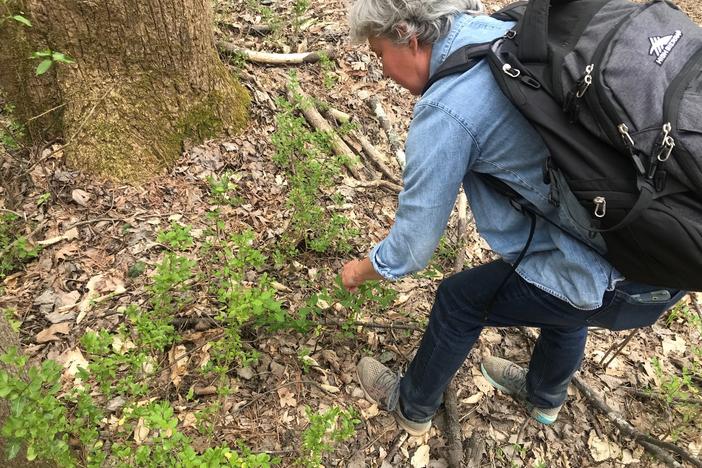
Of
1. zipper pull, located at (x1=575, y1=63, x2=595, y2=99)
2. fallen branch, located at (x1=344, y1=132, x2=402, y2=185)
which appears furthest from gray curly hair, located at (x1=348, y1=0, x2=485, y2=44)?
fallen branch, located at (x1=344, y1=132, x2=402, y2=185)

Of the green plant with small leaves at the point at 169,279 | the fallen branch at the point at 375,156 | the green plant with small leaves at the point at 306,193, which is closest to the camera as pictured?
the green plant with small leaves at the point at 169,279

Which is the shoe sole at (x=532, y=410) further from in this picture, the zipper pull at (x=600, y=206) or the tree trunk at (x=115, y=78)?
the tree trunk at (x=115, y=78)

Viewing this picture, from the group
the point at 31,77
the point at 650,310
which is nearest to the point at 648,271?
the point at 650,310

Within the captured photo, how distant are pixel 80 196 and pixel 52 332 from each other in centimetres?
Answer: 101

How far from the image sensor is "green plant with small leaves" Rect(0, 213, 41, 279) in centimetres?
293

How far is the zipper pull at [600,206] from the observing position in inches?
64.7

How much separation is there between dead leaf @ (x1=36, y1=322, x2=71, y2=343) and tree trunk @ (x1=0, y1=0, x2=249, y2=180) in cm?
115

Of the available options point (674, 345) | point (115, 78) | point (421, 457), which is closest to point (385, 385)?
point (421, 457)

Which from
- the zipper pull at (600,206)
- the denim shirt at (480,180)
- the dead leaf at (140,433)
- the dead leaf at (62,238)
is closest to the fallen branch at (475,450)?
the denim shirt at (480,180)

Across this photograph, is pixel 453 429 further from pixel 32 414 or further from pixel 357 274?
pixel 32 414

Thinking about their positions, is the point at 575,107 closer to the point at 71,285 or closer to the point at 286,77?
the point at 71,285

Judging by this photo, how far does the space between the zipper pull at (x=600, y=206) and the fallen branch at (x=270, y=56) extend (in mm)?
3548

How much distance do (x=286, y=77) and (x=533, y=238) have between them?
3427mm

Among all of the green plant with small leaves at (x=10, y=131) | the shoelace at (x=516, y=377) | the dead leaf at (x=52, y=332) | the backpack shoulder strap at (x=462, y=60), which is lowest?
the shoelace at (x=516, y=377)
